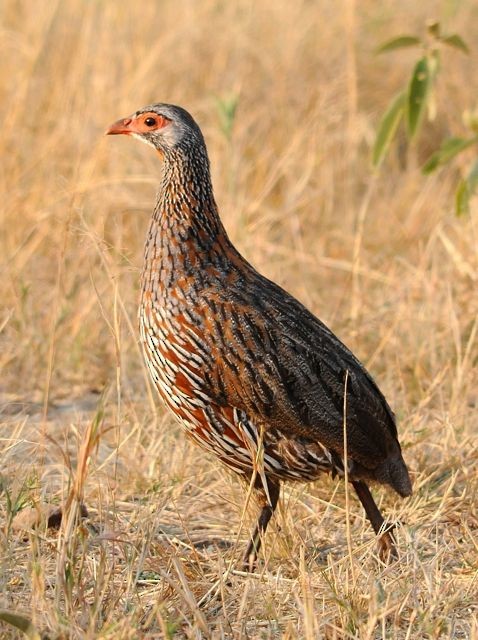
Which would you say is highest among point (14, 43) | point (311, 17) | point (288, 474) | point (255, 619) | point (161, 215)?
point (311, 17)

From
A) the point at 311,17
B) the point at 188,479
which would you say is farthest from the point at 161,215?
the point at 311,17

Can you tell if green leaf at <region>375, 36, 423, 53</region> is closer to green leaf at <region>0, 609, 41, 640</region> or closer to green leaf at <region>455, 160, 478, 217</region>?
green leaf at <region>455, 160, 478, 217</region>

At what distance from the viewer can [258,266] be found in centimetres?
679

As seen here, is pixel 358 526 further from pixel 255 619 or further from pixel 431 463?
pixel 255 619

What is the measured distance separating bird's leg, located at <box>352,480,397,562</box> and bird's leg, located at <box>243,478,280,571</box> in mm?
280

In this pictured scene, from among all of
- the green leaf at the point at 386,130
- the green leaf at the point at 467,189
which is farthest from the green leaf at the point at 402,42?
the green leaf at the point at 467,189

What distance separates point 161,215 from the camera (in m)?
4.73

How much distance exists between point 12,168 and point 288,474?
3746mm

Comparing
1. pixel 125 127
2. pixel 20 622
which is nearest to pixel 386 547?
pixel 20 622

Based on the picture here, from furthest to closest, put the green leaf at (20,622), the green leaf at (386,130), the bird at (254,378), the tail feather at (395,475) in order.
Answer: the green leaf at (386,130) → the tail feather at (395,475) → the bird at (254,378) → the green leaf at (20,622)

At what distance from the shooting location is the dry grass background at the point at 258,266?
151 inches

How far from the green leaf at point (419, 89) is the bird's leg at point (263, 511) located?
1.73 meters

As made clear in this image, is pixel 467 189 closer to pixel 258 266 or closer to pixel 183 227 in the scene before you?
pixel 183 227

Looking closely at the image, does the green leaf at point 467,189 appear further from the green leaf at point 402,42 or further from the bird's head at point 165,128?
the bird's head at point 165,128
